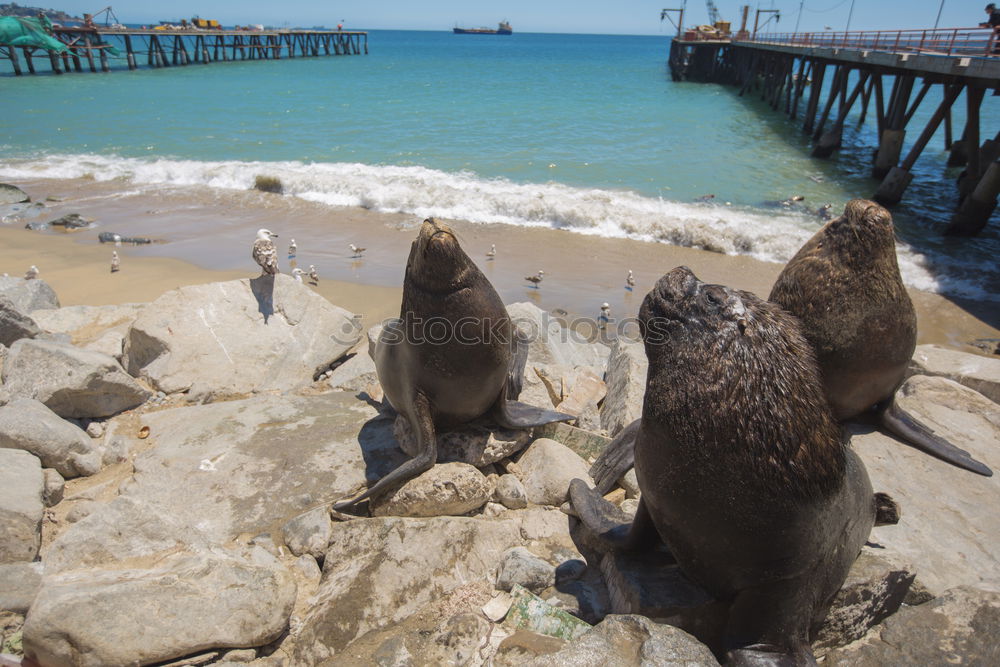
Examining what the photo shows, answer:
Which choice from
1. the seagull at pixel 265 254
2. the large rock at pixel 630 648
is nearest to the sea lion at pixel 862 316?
the large rock at pixel 630 648

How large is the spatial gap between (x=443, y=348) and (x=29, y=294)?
5577 mm

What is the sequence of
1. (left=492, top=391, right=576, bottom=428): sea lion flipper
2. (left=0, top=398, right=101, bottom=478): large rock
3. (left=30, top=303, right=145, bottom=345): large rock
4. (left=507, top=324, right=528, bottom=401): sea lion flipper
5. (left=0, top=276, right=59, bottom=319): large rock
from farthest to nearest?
1. (left=0, top=276, right=59, bottom=319): large rock
2. (left=30, top=303, right=145, bottom=345): large rock
3. (left=507, top=324, right=528, bottom=401): sea lion flipper
4. (left=492, top=391, right=576, bottom=428): sea lion flipper
5. (left=0, top=398, right=101, bottom=478): large rock

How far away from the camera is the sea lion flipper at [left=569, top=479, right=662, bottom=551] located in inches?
104

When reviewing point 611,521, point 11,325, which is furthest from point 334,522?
point 11,325

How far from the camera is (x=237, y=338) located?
5387mm

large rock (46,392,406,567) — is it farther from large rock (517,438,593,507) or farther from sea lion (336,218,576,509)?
large rock (517,438,593,507)

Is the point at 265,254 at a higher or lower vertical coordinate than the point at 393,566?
higher

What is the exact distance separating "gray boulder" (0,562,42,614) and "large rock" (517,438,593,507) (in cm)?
246

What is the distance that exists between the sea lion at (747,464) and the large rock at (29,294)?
6774mm

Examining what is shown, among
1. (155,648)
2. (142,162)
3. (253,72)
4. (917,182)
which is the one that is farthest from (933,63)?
(253,72)

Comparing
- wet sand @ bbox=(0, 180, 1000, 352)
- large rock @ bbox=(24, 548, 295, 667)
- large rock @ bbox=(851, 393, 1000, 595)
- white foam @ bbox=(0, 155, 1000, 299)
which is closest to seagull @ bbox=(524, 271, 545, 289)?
wet sand @ bbox=(0, 180, 1000, 352)

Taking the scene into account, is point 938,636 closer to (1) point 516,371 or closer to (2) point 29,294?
(1) point 516,371

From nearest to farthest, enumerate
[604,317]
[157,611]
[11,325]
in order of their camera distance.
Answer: [157,611] → [11,325] → [604,317]

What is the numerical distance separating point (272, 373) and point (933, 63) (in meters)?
15.4
